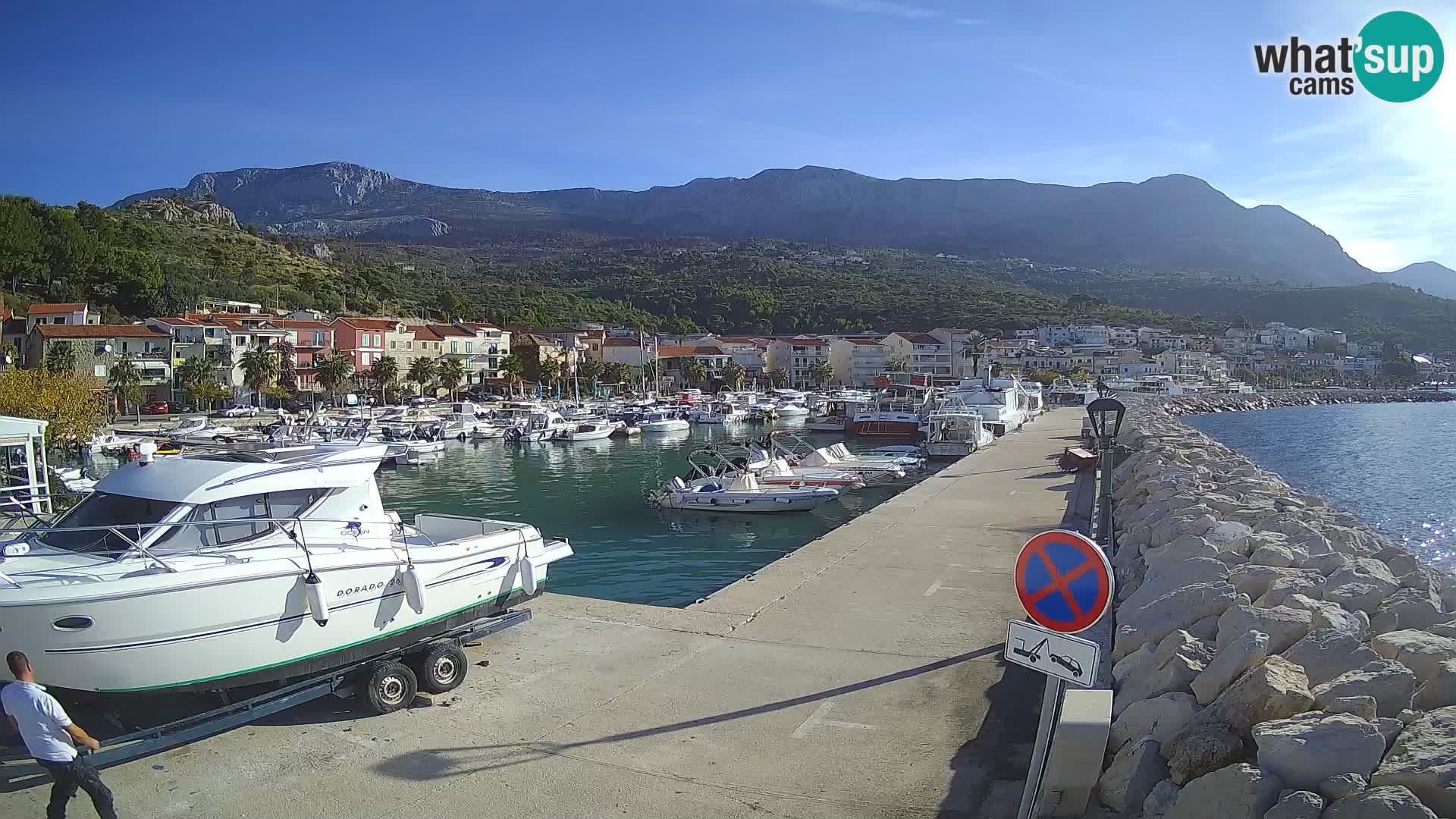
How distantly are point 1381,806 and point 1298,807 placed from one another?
0.34 metres

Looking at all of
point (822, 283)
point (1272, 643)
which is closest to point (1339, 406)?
point (822, 283)

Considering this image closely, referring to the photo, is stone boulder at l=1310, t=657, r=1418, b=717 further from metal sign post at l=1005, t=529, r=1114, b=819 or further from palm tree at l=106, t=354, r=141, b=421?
palm tree at l=106, t=354, r=141, b=421

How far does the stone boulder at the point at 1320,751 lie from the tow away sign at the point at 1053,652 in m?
1.30

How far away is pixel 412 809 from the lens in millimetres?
6445

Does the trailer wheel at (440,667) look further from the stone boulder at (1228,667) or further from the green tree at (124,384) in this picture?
the green tree at (124,384)

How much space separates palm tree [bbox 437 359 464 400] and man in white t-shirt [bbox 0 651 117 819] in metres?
83.5

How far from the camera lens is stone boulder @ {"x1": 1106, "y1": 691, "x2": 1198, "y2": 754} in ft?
20.3

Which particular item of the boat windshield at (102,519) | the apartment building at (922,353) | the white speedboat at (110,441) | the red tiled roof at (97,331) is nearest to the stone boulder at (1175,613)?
the boat windshield at (102,519)

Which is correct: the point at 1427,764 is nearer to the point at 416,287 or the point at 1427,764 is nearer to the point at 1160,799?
the point at 1160,799

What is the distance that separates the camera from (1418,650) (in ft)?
21.6

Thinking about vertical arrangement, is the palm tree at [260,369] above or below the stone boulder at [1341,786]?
above

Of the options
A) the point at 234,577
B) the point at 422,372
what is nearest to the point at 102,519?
the point at 234,577

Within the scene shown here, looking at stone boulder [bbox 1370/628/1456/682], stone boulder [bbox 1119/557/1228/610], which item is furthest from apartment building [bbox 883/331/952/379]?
stone boulder [bbox 1370/628/1456/682]

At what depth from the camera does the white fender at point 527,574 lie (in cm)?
1019
